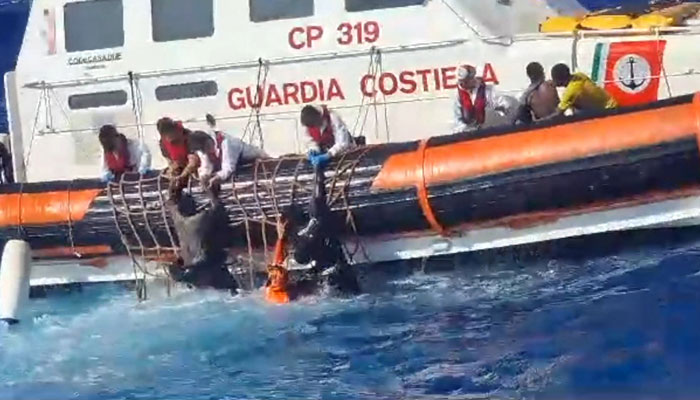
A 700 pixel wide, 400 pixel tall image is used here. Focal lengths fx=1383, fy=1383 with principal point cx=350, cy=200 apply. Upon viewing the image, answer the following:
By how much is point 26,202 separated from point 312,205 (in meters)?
2.26

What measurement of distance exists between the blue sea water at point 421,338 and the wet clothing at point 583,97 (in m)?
0.86

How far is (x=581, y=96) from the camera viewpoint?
872 cm

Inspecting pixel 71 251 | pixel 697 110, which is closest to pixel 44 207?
pixel 71 251

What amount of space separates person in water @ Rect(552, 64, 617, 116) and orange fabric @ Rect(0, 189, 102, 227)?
3.27 meters

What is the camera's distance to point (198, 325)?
30.4 ft

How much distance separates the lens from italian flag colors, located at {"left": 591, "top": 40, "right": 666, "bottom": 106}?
8.83 m

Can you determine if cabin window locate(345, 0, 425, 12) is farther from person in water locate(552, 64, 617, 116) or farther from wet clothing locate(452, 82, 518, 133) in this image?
person in water locate(552, 64, 617, 116)

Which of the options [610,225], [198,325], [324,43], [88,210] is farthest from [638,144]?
[88,210]

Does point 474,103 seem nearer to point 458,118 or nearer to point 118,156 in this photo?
point 458,118

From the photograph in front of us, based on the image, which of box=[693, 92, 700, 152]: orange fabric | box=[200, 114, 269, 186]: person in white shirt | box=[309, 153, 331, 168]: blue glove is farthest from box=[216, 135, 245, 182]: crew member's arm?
box=[693, 92, 700, 152]: orange fabric

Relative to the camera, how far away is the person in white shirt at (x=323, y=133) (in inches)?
357

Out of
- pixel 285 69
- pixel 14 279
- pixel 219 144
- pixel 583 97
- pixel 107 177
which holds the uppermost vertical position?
pixel 285 69

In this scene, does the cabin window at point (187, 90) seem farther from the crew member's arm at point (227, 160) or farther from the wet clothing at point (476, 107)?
the wet clothing at point (476, 107)

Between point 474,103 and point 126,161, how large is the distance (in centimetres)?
253
